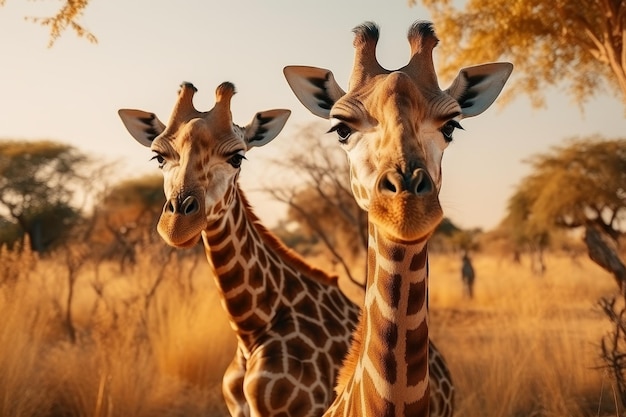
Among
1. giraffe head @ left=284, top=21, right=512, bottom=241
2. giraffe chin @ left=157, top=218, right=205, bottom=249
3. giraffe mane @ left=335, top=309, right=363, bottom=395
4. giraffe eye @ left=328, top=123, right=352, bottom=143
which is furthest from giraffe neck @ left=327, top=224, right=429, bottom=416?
giraffe chin @ left=157, top=218, right=205, bottom=249

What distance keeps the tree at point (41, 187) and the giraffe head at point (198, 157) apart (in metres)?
18.1

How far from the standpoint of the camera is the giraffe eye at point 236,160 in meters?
3.72

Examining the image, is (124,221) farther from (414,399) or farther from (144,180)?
(414,399)

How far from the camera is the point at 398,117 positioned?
2.01m

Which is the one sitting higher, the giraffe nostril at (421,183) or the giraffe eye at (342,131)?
the giraffe eye at (342,131)

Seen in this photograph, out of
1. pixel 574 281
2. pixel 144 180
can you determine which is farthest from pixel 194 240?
pixel 144 180

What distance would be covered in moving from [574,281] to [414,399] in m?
18.5

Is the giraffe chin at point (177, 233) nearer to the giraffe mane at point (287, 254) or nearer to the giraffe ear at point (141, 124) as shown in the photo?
the giraffe mane at point (287, 254)

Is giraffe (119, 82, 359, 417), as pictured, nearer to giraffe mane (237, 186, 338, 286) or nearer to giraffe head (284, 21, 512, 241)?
giraffe mane (237, 186, 338, 286)

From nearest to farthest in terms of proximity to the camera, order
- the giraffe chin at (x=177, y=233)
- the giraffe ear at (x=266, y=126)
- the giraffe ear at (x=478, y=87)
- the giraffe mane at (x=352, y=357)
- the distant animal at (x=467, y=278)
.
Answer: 1. the giraffe mane at (x=352, y=357)
2. the giraffe ear at (x=478, y=87)
3. the giraffe chin at (x=177, y=233)
4. the giraffe ear at (x=266, y=126)
5. the distant animal at (x=467, y=278)

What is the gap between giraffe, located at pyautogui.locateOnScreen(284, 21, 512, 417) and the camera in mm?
1767

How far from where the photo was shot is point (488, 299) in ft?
55.5

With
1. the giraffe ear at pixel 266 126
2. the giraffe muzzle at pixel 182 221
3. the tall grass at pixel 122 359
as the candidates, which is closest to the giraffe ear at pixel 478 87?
the giraffe muzzle at pixel 182 221

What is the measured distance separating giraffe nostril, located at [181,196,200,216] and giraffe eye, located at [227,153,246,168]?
58cm
